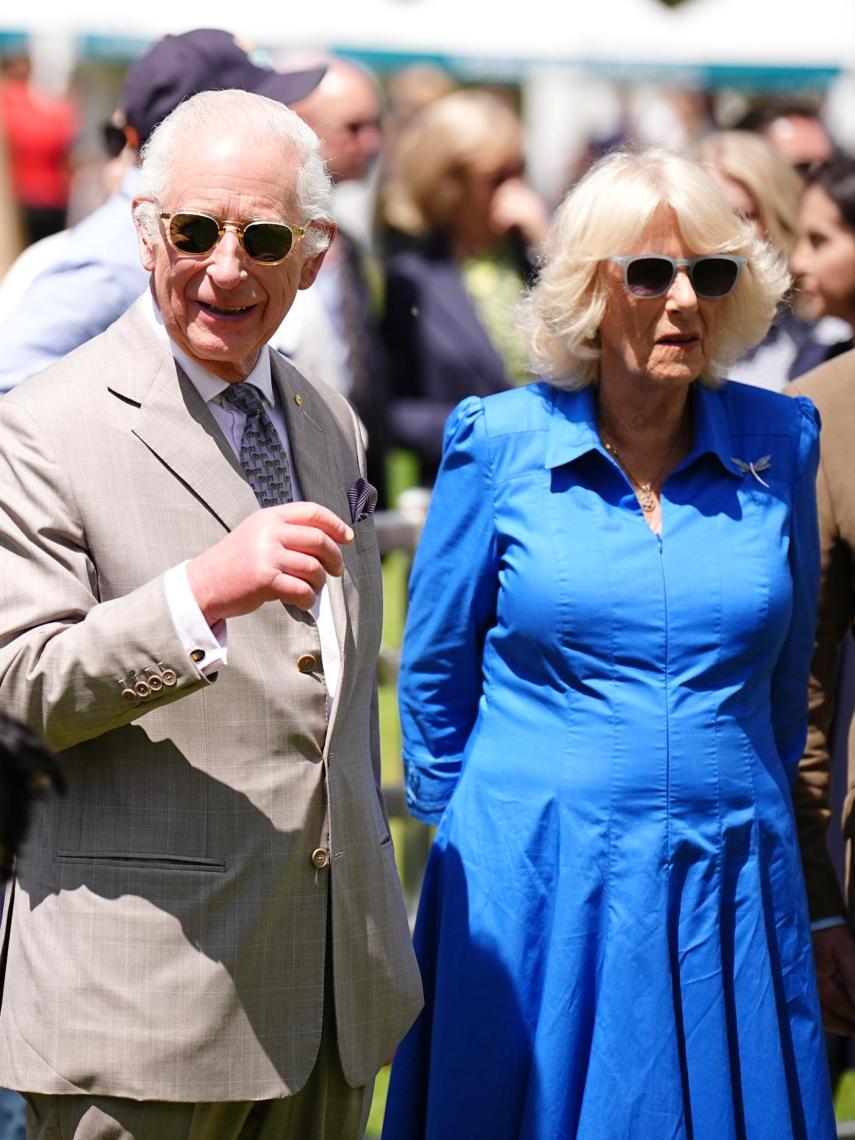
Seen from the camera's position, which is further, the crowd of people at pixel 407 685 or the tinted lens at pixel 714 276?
the tinted lens at pixel 714 276

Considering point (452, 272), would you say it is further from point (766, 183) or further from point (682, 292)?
point (682, 292)

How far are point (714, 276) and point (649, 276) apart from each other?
133 mm

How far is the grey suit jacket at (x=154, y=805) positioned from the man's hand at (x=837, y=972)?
137 centimetres

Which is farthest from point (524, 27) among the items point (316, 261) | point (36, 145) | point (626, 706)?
point (316, 261)

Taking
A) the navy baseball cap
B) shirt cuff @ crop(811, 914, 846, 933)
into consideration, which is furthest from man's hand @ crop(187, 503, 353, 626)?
the navy baseball cap

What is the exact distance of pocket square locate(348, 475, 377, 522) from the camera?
A: 2.79 metres

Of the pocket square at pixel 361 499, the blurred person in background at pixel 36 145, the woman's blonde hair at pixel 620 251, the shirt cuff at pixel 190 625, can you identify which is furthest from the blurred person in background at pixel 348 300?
the blurred person in background at pixel 36 145

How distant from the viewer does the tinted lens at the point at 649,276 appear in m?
3.32

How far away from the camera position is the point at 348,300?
7.36 m

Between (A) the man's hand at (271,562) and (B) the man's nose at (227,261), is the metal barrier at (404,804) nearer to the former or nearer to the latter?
(B) the man's nose at (227,261)

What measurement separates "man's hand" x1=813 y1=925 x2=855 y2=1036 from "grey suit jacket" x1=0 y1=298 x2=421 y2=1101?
1.37m

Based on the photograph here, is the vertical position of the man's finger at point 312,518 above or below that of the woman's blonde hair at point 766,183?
below

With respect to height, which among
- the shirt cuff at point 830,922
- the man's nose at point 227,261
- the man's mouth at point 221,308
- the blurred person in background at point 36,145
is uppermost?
the blurred person in background at point 36,145

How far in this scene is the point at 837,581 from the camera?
11.8 ft
